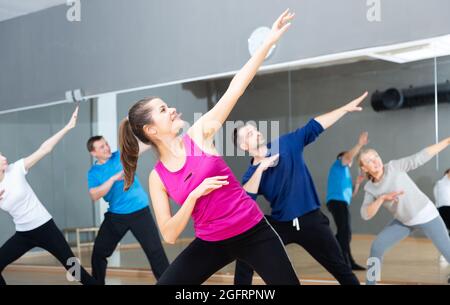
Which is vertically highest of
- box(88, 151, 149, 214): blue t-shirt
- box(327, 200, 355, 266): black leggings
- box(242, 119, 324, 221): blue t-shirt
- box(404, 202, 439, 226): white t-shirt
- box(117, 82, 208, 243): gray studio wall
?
box(117, 82, 208, 243): gray studio wall

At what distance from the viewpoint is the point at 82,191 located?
5.57 m

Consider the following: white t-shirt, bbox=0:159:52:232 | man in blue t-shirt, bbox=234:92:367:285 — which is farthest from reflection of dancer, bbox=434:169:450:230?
white t-shirt, bbox=0:159:52:232

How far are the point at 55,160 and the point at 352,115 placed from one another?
303 centimetres

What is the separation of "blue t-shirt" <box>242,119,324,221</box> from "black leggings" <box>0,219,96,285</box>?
1257 mm

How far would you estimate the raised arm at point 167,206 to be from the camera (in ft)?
6.62

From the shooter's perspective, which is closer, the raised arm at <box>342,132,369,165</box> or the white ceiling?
the raised arm at <box>342,132,369,165</box>

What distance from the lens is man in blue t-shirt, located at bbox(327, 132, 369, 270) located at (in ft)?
13.2

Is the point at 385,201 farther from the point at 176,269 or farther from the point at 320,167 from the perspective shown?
the point at 176,269

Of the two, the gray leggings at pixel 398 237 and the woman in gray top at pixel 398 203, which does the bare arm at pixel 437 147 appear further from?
the gray leggings at pixel 398 237

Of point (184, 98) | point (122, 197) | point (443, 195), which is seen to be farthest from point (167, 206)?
point (184, 98)

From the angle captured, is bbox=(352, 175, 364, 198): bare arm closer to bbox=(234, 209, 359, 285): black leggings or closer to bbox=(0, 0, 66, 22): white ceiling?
bbox=(234, 209, 359, 285): black leggings

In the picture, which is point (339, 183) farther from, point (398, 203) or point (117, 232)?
point (117, 232)

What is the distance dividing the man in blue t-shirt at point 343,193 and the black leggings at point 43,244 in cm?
168

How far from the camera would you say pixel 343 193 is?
4117 mm
